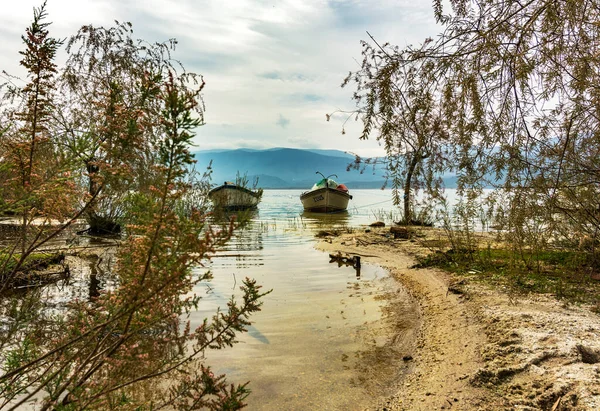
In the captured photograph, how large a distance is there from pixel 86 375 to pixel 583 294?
20.6 feet

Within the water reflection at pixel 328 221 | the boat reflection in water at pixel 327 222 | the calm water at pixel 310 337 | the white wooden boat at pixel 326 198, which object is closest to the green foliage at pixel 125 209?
the calm water at pixel 310 337

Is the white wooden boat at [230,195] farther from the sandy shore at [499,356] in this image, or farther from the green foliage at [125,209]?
the green foliage at [125,209]

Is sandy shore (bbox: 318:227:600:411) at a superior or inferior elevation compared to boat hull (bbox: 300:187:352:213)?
inferior

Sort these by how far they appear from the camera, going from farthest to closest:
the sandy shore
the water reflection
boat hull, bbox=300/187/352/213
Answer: boat hull, bbox=300/187/352/213 < the water reflection < the sandy shore

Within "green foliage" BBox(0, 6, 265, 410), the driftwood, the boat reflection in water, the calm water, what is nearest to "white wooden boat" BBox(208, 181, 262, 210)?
the boat reflection in water

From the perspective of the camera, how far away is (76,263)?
29.9 feet

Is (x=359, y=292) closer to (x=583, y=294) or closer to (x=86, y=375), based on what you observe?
(x=583, y=294)

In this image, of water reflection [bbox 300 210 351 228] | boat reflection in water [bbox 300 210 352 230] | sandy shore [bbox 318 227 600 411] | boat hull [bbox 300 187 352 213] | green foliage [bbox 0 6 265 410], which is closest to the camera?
green foliage [bbox 0 6 265 410]

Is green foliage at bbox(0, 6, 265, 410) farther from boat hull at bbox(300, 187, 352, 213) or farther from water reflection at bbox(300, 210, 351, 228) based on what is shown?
boat hull at bbox(300, 187, 352, 213)

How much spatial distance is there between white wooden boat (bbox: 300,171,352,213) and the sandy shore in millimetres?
25387

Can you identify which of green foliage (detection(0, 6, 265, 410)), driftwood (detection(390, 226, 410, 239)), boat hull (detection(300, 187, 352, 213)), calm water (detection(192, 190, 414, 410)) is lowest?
calm water (detection(192, 190, 414, 410))

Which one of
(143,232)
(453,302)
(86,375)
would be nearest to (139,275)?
(143,232)

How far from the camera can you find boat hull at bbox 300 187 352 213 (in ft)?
104

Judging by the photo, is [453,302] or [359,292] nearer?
[453,302]
